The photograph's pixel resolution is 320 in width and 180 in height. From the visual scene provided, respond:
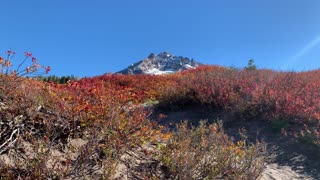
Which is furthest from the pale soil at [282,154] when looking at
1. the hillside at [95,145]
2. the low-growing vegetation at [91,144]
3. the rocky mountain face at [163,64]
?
the rocky mountain face at [163,64]

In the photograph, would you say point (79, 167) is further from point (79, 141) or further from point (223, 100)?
point (223, 100)

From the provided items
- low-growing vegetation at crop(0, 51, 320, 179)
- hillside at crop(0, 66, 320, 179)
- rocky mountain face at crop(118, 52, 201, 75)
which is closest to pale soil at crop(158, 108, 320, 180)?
hillside at crop(0, 66, 320, 179)

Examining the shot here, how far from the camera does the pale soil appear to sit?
5969 millimetres

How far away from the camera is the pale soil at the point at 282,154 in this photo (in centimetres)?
597

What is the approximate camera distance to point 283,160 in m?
6.63

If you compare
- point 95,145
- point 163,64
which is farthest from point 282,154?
point 163,64

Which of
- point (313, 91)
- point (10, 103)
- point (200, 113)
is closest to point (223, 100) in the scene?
point (200, 113)

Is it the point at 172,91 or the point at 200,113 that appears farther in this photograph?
the point at 172,91

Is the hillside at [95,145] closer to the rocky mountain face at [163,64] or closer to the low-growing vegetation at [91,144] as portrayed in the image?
the low-growing vegetation at [91,144]

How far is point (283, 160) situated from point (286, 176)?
0.82 metres

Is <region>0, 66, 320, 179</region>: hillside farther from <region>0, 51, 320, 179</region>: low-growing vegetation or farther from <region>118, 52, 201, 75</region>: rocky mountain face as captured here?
<region>118, 52, 201, 75</region>: rocky mountain face

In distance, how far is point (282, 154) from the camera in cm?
689

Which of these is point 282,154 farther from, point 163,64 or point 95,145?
point 163,64

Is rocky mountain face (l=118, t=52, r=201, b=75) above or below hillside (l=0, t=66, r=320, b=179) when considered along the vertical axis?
above
